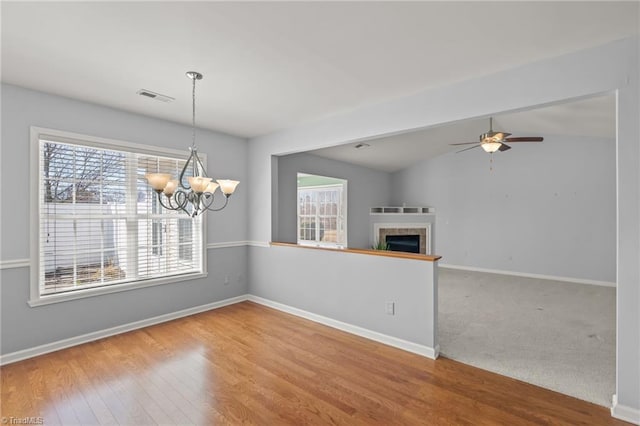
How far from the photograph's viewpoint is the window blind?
3.10 meters

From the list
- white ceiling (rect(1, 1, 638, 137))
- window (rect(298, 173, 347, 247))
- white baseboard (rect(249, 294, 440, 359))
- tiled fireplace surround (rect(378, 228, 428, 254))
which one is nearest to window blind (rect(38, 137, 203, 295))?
white ceiling (rect(1, 1, 638, 137))

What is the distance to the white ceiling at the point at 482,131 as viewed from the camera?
4.45 metres

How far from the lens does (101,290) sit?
3.39m

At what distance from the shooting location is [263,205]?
183 inches

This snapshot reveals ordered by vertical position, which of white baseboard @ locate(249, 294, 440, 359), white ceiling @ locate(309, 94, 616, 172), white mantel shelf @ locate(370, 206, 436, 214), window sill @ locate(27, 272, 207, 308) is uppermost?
white ceiling @ locate(309, 94, 616, 172)

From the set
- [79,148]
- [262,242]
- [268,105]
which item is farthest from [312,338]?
[79,148]

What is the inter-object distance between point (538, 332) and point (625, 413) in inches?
62.4

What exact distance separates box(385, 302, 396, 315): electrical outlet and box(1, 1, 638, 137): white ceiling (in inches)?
87.3

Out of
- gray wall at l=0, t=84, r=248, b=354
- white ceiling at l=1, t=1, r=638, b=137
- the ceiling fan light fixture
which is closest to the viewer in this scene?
white ceiling at l=1, t=1, r=638, b=137

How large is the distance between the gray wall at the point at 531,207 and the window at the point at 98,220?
6.24m

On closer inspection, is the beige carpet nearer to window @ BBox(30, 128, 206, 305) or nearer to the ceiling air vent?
window @ BBox(30, 128, 206, 305)

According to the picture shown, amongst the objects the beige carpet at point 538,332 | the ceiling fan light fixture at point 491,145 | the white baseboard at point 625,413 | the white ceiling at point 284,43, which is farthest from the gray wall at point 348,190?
the white baseboard at point 625,413

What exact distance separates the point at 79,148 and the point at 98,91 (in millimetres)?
701

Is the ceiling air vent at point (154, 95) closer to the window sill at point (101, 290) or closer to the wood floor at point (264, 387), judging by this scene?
A: the window sill at point (101, 290)
